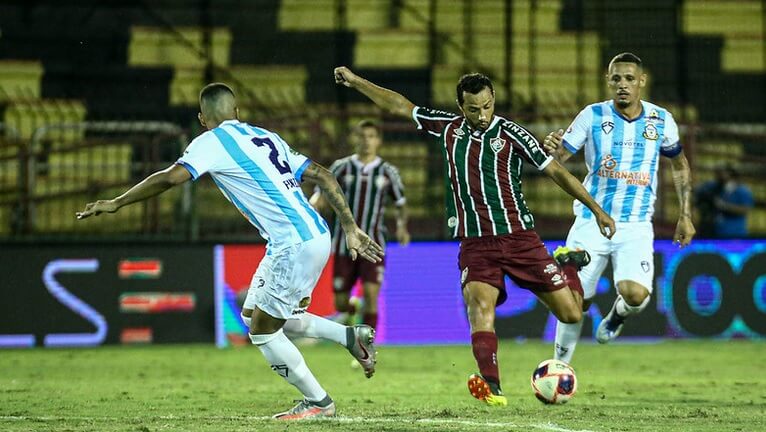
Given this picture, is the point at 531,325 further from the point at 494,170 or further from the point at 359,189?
the point at 494,170

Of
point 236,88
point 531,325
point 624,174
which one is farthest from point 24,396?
point 236,88

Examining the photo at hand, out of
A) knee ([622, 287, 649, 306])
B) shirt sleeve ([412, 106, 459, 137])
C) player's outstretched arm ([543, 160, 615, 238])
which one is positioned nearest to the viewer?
player's outstretched arm ([543, 160, 615, 238])

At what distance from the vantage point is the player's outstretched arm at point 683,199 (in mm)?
9320

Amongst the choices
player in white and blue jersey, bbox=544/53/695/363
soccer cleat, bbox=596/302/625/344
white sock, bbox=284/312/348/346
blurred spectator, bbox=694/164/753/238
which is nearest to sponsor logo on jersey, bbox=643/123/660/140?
player in white and blue jersey, bbox=544/53/695/363

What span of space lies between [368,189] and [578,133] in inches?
148

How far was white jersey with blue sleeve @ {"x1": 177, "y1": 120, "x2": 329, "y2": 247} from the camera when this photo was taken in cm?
734

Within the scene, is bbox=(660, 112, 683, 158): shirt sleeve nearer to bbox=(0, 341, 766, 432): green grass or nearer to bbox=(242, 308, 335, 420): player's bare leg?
bbox=(0, 341, 766, 432): green grass

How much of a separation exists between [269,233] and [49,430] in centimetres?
166

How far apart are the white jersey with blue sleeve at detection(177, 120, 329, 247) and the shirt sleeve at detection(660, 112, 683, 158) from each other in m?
2.98

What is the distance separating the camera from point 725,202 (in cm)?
1620

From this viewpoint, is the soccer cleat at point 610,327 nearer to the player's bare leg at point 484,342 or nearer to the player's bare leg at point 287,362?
the player's bare leg at point 484,342

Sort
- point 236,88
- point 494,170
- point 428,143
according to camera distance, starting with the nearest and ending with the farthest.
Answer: point 494,170
point 428,143
point 236,88

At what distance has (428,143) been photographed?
659 inches

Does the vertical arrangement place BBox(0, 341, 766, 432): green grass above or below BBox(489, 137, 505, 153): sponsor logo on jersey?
below
